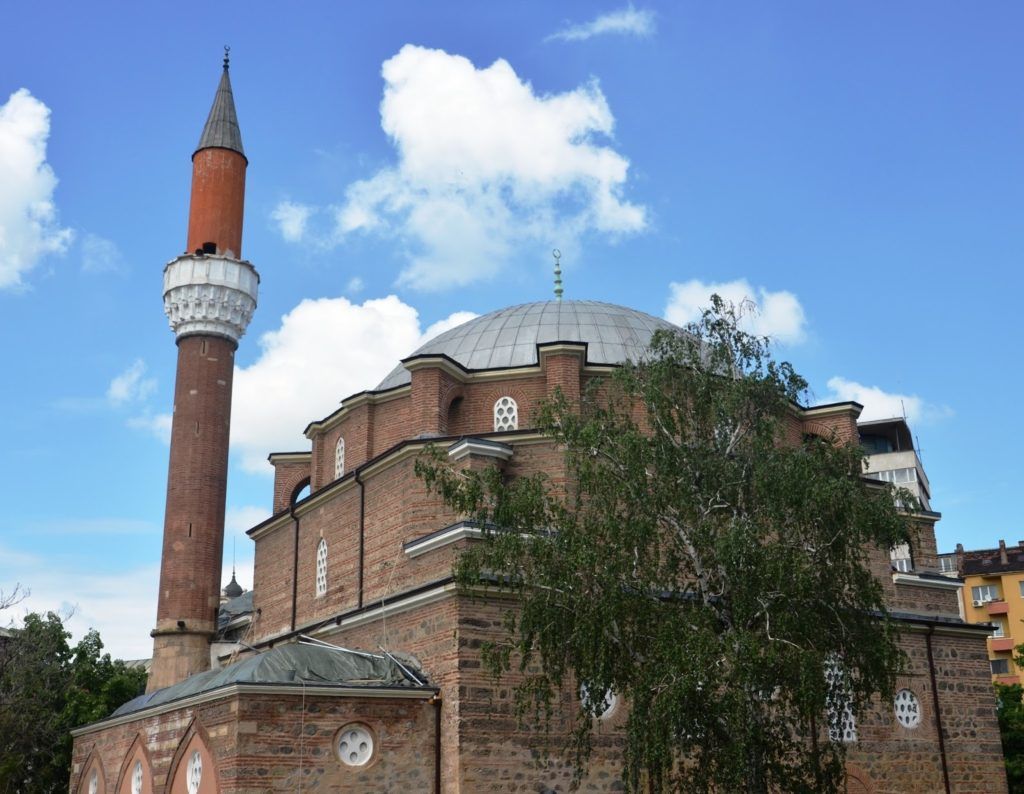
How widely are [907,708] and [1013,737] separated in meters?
8.48

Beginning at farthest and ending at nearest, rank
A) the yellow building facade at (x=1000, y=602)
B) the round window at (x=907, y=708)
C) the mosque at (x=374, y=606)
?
the yellow building facade at (x=1000, y=602) < the round window at (x=907, y=708) < the mosque at (x=374, y=606)

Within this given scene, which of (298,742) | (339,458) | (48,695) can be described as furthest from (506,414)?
(48,695)

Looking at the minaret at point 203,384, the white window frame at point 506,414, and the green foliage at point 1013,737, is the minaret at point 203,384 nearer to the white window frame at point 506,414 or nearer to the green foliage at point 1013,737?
the white window frame at point 506,414

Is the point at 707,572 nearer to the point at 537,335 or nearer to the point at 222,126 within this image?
the point at 537,335

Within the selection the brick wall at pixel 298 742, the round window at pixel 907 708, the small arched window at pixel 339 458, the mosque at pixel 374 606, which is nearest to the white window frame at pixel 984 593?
the mosque at pixel 374 606

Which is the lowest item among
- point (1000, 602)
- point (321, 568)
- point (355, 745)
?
point (355, 745)

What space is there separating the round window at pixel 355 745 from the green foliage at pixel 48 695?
33.8 ft

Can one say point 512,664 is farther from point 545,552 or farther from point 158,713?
point 158,713

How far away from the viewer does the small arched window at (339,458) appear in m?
18.1

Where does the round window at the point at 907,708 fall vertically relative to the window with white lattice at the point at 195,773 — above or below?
above

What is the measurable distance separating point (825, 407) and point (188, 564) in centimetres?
1151

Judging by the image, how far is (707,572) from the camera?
34.1 ft

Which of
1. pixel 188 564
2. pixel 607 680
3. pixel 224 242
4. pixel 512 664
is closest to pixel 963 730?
pixel 512 664

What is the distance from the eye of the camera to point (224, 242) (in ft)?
70.9
